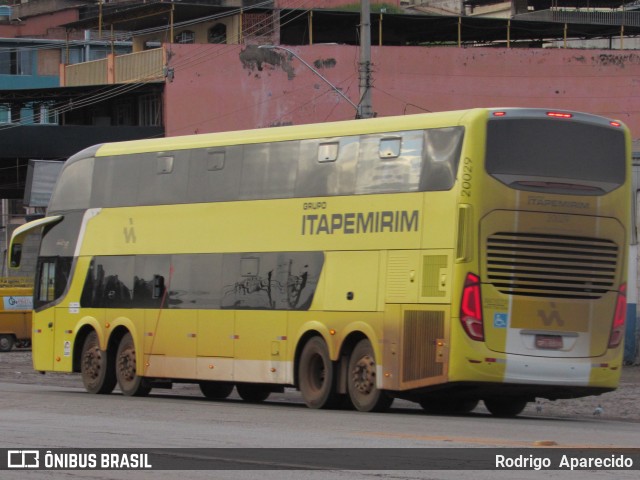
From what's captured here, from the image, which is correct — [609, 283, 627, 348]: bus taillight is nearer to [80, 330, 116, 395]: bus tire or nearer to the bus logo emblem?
the bus logo emblem

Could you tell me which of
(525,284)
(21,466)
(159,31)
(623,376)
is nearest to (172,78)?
(159,31)

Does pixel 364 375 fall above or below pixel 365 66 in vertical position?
below

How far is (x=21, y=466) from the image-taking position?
37.8 feet

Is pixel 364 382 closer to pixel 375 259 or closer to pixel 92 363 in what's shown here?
pixel 375 259

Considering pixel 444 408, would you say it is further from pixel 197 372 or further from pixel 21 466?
pixel 21 466

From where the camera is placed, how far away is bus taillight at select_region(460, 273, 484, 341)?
1767cm

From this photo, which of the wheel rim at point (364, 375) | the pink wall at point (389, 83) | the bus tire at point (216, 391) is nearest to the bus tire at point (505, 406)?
the wheel rim at point (364, 375)

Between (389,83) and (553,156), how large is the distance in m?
47.3

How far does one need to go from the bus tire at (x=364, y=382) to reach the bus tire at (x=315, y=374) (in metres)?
0.45

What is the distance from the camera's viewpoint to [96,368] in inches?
969

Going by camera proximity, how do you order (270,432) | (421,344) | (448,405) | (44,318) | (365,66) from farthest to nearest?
(365,66) < (44,318) < (448,405) < (421,344) < (270,432)

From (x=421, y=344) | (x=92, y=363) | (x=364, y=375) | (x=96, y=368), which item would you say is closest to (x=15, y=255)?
(x=92, y=363)

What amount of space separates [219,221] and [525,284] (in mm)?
5855

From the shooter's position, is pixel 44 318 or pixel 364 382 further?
pixel 44 318
